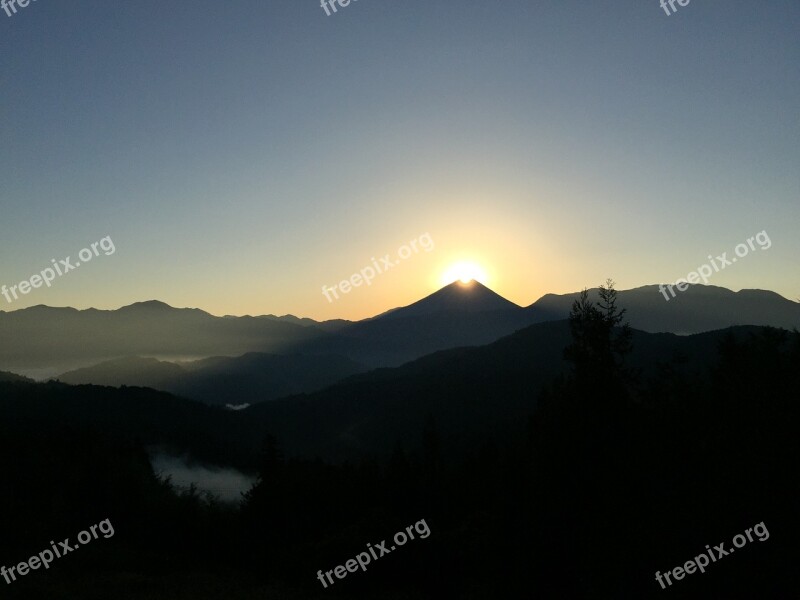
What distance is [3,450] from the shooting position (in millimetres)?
40125

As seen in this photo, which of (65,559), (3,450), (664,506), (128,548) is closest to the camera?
(664,506)

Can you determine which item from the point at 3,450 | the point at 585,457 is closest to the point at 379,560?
the point at 585,457

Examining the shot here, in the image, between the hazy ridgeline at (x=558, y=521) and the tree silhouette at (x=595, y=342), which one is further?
the tree silhouette at (x=595, y=342)

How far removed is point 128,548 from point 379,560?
45.3 feet

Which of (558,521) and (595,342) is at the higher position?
(595,342)

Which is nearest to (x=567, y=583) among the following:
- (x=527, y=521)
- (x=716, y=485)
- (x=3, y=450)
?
(x=527, y=521)

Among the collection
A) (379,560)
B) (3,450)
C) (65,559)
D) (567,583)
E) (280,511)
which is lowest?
(567,583)

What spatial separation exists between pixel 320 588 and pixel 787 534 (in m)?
15.5

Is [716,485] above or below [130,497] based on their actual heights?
below

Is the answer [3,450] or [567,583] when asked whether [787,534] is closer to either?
[567,583]

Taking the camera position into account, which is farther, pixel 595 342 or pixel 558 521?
pixel 595 342

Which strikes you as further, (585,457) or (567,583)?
(585,457)

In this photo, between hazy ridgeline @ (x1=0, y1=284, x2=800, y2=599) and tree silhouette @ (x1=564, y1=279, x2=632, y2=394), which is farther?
tree silhouette @ (x1=564, y1=279, x2=632, y2=394)

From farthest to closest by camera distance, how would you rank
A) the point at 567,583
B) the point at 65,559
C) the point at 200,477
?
the point at 200,477
the point at 65,559
the point at 567,583
